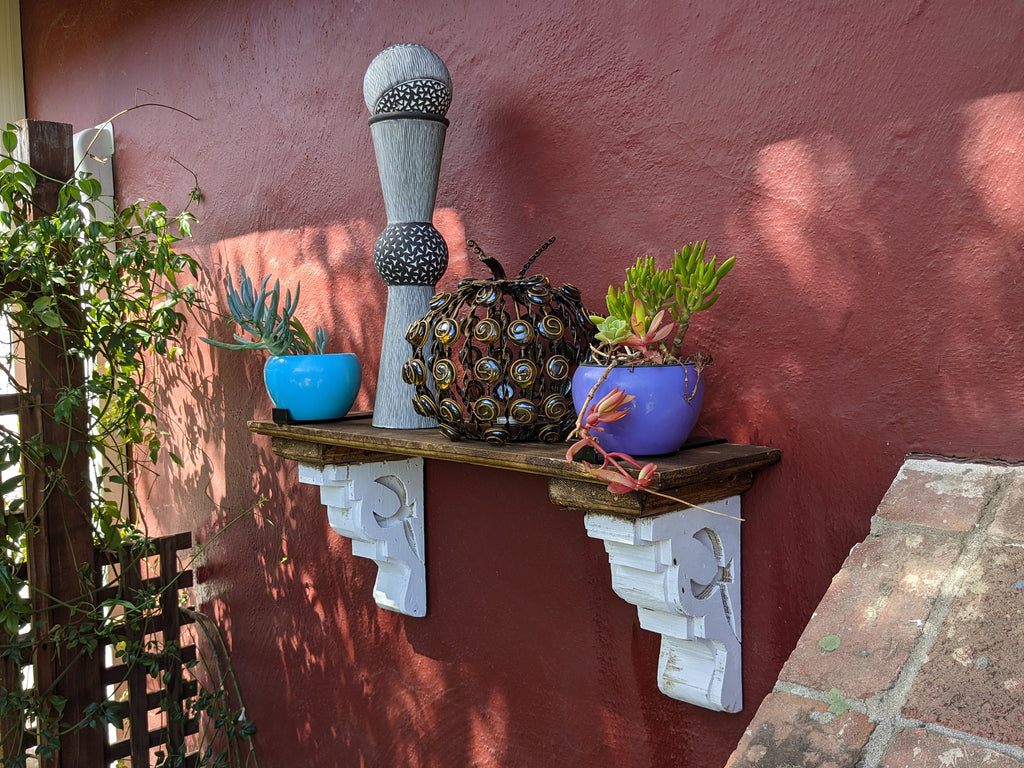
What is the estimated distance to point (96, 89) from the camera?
2.54m

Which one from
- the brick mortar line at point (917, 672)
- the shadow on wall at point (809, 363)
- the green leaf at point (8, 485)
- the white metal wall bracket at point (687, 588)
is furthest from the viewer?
the green leaf at point (8, 485)

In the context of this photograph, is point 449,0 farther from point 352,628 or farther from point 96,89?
point 96,89

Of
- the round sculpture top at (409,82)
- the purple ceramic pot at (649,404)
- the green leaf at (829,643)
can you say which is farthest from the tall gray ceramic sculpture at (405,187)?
the green leaf at (829,643)

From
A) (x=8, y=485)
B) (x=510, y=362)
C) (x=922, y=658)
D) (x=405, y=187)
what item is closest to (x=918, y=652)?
(x=922, y=658)

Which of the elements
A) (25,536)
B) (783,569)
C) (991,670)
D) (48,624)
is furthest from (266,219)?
(991,670)

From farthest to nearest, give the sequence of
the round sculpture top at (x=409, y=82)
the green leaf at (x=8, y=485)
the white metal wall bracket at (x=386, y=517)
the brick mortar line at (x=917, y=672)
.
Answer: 1. the green leaf at (x=8, y=485)
2. the white metal wall bracket at (x=386, y=517)
3. the round sculpture top at (x=409, y=82)
4. the brick mortar line at (x=917, y=672)

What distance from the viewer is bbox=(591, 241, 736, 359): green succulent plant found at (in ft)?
3.34

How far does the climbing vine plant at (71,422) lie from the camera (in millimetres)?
1873

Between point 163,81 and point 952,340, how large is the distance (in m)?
2.09

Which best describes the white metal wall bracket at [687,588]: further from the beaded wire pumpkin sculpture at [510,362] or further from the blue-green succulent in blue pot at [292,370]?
the blue-green succulent in blue pot at [292,370]

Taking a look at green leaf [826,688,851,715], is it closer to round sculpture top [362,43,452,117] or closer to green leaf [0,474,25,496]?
round sculpture top [362,43,452,117]

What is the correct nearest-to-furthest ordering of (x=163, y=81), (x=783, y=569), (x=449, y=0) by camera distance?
1. (x=783, y=569)
2. (x=449, y=0)
3. (x=163, y=81)

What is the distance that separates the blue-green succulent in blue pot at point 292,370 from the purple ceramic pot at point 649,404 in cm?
60

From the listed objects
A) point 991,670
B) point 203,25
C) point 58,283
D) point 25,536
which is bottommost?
point 25,536
